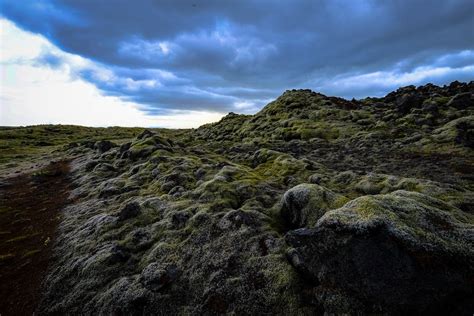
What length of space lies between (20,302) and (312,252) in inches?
542

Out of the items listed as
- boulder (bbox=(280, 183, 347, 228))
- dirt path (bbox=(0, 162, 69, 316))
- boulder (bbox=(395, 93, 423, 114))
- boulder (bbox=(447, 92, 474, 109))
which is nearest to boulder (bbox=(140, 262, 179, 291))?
dirt path (bbox=(0, 162, 69, 316))

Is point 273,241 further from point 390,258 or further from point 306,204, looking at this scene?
point 390,258

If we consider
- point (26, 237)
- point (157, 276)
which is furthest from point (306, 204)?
point (26, 237)

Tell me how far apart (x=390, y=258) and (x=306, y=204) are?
19.5ft

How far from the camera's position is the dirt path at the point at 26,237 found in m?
13.9

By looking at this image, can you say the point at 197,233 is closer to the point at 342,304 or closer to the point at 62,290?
the point at 62,290

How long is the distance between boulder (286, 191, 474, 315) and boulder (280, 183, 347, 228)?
8.59ft

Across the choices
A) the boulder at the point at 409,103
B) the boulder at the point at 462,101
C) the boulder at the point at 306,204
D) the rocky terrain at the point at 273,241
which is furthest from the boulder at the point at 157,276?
the boulder at the point at 409,103

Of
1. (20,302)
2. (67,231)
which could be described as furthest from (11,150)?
(20,302)

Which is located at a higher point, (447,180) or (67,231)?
(447,180)

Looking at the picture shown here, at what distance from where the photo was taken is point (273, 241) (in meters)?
14.0

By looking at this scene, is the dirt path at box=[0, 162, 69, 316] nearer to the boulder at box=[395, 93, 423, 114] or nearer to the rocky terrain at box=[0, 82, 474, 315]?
the rocky terrain at box=[0, 82, 474, 315]

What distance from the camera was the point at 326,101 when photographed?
235 feet

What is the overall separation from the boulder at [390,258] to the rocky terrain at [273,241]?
38 millimetres
